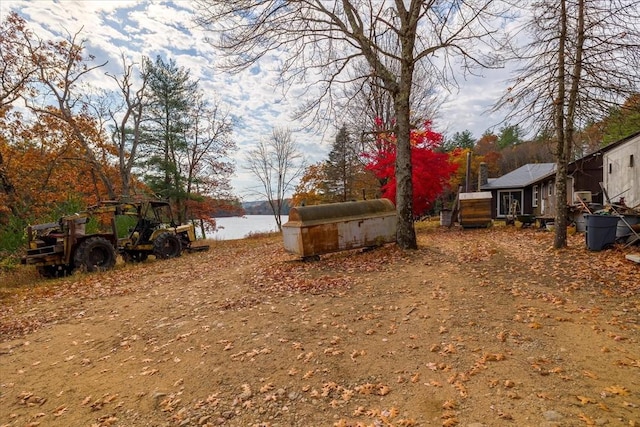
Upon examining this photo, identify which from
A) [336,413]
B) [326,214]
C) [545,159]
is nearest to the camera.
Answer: [336,413]

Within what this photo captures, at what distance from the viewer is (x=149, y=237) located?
13336 millimetres

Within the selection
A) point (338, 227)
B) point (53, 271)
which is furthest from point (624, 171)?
point (53, 271)

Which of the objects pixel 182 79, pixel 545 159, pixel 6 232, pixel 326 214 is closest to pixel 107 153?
pixel 182 79

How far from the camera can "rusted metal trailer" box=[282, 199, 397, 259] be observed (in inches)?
396

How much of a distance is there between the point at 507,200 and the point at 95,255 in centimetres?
2885

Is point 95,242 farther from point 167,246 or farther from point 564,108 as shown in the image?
point 564,108

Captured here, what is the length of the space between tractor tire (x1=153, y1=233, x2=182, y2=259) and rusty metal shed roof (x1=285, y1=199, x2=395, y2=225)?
18.9ft

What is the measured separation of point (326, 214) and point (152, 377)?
6.84 metres

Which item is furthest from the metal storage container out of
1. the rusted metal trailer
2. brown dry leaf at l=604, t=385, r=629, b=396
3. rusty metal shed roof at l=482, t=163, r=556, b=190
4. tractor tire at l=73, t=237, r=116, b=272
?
tractor tire at l=73, t=237, r=116, b=272

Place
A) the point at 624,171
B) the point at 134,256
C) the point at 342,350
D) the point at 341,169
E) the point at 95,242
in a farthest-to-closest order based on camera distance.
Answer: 1. the point at 341,169
2. the point at 624,171
3. the point at 134,256
4. the point at 95,242
5. the point at 342,350

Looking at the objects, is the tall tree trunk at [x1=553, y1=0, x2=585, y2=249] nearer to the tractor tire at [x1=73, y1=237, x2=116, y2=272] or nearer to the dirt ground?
the dirt ground

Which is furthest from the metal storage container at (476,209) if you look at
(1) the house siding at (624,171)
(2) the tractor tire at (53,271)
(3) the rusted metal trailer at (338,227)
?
(2) the tractor tire at (53,271)

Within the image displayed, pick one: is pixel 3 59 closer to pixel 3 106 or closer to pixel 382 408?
pixel 3 106

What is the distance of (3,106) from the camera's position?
652 inches
